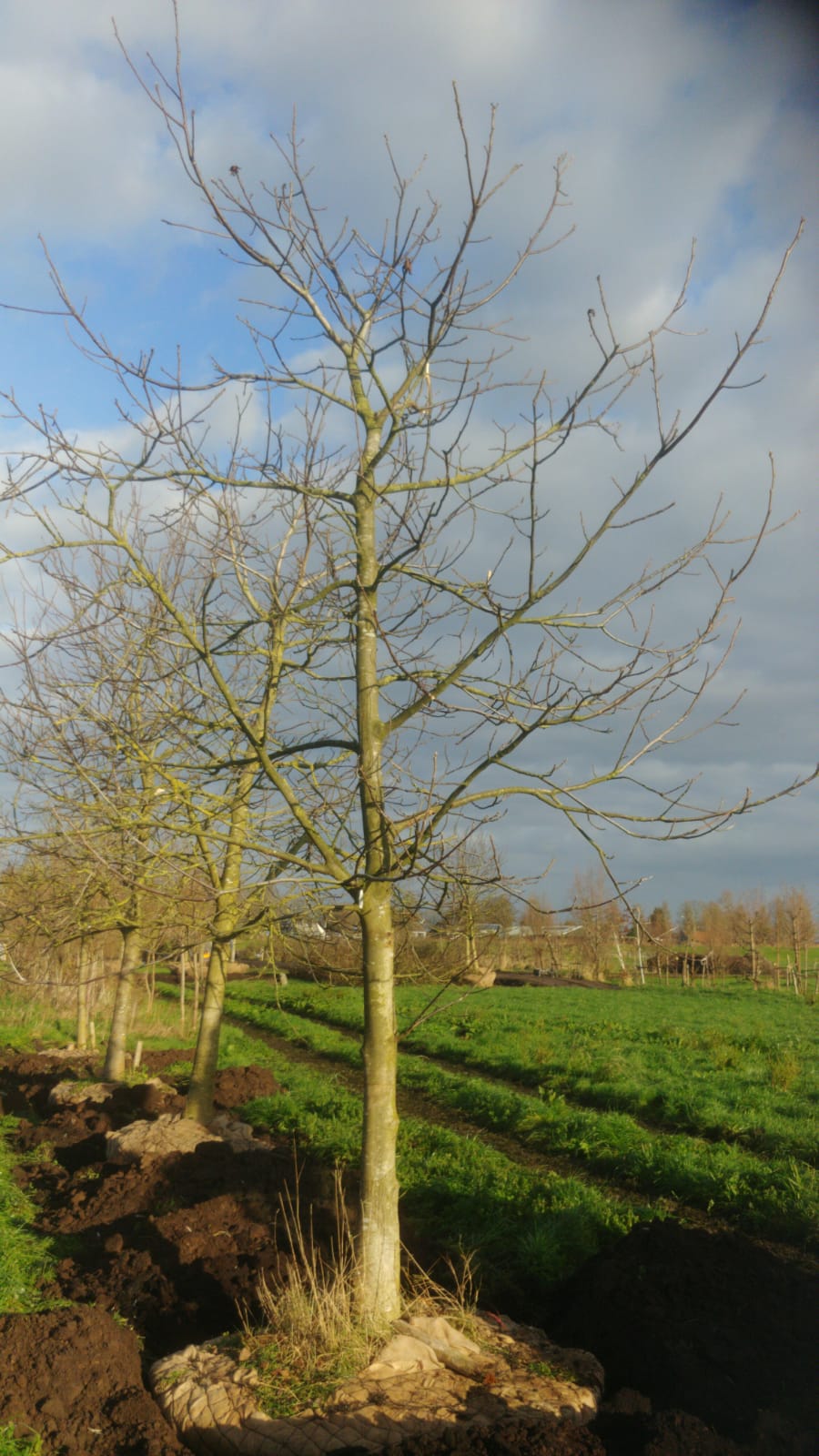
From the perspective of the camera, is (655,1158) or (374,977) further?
(655,1158)

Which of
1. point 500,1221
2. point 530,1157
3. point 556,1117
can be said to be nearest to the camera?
point 500,1221

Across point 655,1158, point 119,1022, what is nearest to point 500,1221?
point 655,1158

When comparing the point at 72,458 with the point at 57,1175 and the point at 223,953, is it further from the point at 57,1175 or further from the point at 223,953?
the point at 57,1175

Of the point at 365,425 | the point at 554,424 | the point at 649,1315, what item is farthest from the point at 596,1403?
the point at 365,425

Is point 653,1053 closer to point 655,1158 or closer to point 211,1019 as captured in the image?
point 655,1158

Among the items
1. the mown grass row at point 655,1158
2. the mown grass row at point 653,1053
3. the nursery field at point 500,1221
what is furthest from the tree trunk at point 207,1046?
the mown grass row at point 655,1158

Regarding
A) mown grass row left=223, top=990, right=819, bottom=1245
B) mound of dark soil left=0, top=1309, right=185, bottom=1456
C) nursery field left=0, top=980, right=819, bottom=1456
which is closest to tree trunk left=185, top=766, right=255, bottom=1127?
nursery field left=0, top=980, right=819, bottom=1456

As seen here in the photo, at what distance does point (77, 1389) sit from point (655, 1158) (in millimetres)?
5648

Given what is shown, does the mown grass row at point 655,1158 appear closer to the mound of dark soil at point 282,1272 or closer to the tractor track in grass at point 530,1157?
the tractor track in grass at point 530,1157

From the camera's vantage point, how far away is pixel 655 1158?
8062 millimetres

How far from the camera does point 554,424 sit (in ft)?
14.9

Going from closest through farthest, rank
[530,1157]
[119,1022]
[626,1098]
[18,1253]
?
A: [18,1253] < [530,1157] < [626,1098] < [119,1022]

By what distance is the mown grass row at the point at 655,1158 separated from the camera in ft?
22.4

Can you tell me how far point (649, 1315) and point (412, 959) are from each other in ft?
6.96
